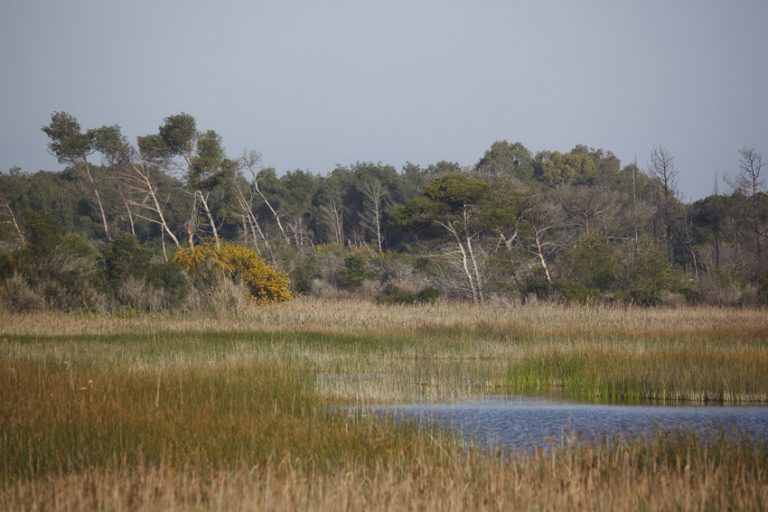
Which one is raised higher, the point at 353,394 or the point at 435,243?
the point at 435,243

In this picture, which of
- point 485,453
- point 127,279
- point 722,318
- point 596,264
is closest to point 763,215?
point 596,264

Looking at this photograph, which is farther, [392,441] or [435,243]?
[435,243]

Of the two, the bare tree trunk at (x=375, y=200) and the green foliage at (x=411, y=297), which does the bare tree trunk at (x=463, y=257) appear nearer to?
the green foliage at (x=411, y=297)

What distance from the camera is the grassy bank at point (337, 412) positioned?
809cm

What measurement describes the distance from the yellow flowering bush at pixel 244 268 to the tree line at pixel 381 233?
A: 1.33 m

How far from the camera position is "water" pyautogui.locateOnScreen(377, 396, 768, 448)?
12133mm

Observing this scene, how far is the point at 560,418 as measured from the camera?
45.5 feet

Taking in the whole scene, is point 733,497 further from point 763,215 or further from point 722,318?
point 763,215

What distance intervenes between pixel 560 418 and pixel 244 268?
24.2 meters

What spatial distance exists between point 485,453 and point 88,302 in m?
24.0

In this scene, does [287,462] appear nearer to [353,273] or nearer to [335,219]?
[353,273]

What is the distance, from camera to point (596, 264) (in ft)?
131

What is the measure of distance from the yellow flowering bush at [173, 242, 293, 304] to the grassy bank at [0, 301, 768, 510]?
914cm

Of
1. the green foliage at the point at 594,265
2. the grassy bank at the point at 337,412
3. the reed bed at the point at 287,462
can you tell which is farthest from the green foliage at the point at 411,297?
the reed bed at the point at 287,462
